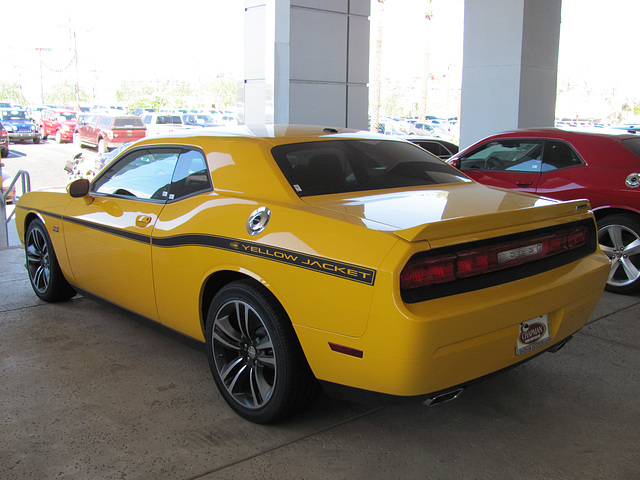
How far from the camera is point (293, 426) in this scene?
3.06 meters

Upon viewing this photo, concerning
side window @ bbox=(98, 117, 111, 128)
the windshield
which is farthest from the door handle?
the windshield

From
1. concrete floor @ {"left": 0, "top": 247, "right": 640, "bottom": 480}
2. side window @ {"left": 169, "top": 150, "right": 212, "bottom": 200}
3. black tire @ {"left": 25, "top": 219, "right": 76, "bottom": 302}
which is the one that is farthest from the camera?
black tire @ {"left": 25, "top": 219, "right": 76, "bottom": 302}

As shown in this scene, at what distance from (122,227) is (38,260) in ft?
5.86

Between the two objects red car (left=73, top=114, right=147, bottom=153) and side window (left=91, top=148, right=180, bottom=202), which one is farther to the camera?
red car (left=73, top=114, right=147, bottom=153)

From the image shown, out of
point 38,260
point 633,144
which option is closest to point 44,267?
point 38,260

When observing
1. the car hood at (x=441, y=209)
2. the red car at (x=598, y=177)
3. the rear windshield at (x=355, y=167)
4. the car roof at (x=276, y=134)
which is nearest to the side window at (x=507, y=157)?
the red car at (x=598, y=177)

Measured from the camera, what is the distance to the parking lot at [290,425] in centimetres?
269

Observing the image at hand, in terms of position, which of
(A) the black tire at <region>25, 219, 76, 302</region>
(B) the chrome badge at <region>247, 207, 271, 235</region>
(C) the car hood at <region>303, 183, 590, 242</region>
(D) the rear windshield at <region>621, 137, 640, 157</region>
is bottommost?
(A) the black tire at <region>25, 219, 76, 302</region>

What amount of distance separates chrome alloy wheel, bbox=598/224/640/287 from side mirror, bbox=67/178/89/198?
453 cm

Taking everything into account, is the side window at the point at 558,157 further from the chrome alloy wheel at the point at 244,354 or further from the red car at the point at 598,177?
the chrome alloy wheel at the point at 244,354

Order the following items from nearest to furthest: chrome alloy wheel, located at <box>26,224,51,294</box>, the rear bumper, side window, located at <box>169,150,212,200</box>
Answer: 1. the rear bumper
2. side window, located at <box>169,150,212,200</box>
3. chrome alloy wheel, located at <box>26,224,51,294</box>

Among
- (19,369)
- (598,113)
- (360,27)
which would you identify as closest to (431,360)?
(19,369)

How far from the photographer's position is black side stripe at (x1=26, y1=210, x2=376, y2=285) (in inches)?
96.8

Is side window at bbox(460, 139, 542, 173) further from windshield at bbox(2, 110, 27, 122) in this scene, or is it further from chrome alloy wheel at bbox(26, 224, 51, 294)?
windshield at bbox(2, 110, 27, 122)
